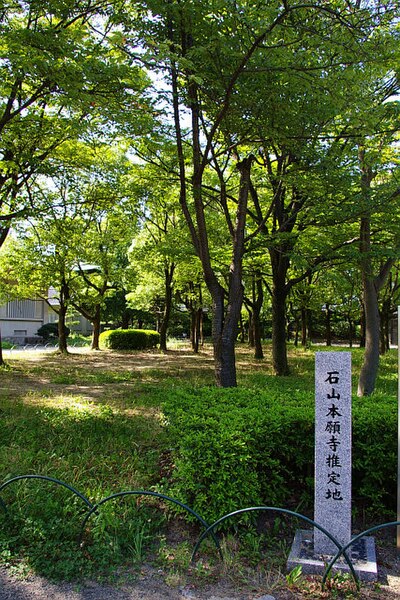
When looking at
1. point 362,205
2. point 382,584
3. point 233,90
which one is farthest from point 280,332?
point 382,584

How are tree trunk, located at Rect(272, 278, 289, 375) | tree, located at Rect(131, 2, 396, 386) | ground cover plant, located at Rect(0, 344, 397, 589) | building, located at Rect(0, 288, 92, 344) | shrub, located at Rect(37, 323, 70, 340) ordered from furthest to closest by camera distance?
building, located at Rect(0, 288, 92, 344) → shrub, located at Rect(37, 323, 70, 340) → tree trunk, located at Rect(272, 278, 289, 375) → tree, located at Rect(131, 2, 396, 386) → ground cover plant, located at Rect(0, 344, 397, 589)

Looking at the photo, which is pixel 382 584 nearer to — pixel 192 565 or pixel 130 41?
pixel 192 565

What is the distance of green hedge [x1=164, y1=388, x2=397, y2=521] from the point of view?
3.72 meters

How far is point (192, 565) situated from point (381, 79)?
9403 millimetres

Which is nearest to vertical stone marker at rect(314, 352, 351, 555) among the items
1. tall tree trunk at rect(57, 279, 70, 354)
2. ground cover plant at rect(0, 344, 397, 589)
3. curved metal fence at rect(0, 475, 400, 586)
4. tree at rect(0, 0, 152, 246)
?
curved metal fence at rect(0, 475, 400, 586)

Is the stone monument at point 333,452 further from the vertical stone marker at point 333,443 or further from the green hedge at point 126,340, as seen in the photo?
the green hedge at point 126,340

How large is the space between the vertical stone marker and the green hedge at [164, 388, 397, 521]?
1.80 feet

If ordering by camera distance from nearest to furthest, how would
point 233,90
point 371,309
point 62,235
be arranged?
point 233,90, point 371,309, point 62,235

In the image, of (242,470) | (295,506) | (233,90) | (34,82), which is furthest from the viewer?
(34,82)

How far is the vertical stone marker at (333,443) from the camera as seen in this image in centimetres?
352

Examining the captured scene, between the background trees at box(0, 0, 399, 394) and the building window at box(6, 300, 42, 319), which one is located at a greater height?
the background trees at box(0, 0, 399, 394)

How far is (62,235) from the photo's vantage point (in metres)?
12.9

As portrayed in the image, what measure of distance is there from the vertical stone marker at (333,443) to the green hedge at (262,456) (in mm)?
549

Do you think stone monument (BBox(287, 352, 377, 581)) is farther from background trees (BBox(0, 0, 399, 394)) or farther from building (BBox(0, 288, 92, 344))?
building (BBox(0, 288, 92, 344))
